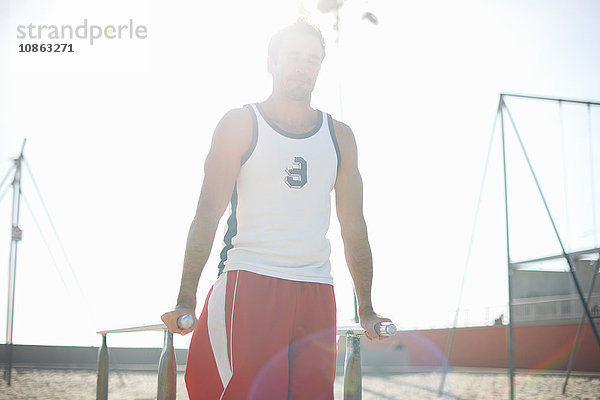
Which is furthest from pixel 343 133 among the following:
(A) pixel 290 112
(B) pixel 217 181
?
(B) pixel 217 181

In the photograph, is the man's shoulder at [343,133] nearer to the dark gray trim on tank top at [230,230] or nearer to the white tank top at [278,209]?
the white tank top at [278,209]

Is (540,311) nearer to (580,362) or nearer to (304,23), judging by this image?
(580,362)

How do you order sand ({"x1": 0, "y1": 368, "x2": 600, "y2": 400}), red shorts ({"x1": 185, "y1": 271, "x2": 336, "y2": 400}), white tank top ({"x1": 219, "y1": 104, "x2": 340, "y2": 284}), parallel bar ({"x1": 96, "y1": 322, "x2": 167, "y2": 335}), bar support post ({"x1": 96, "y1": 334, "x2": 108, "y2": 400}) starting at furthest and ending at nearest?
sand ({"x1": 0, "y1": 368, "x2": 600, "y2": 400}) < bar support post ({"x1": 96, "y1": 334, "x2": 108, "y2": 400}) < parallel bar ({"x1": 96, "y1": 322, "x2": 167, "y2": 335}) < white tank top ({"x1": 219, "y1": 104, "x2": 340, "y2": 284}) < red shorts ({"x1": 185, "y1": 271, "x2": 336, "y2": 400})

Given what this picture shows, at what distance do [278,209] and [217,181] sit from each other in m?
0.19

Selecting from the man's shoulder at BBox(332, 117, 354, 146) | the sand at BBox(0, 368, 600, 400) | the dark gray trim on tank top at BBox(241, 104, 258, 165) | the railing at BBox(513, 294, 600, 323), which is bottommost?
the sand at BBox(0, 368, 600, 400)

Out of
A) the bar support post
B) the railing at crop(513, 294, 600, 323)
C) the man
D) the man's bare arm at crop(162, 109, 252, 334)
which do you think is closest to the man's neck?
the man

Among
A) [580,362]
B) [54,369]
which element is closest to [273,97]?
[54,369]

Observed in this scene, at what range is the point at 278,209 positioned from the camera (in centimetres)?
180

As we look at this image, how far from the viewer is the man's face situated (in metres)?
1.92

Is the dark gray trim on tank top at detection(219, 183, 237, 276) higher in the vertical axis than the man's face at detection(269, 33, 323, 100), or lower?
lower

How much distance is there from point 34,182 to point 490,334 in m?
10.5

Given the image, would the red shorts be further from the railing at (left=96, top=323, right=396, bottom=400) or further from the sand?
the sand

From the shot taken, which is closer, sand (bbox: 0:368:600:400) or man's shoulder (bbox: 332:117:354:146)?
man's shoulder (bbox: 332:117:354:146)

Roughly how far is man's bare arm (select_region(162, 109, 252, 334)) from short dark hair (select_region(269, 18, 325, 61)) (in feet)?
0.77
